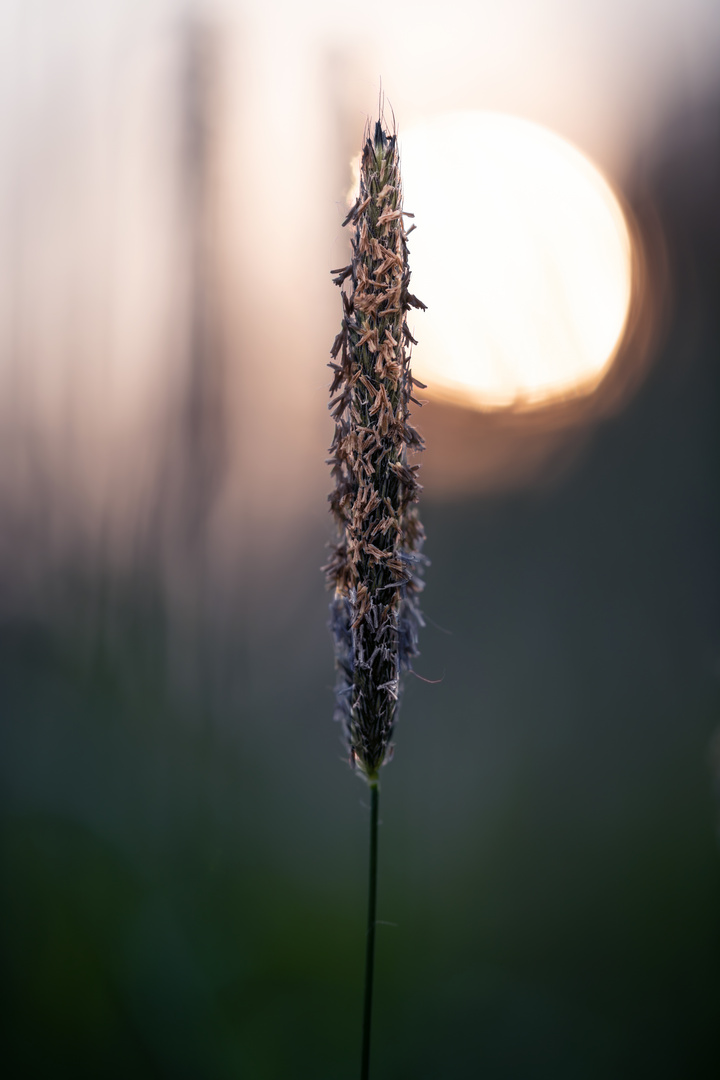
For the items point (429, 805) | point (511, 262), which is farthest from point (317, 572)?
point (511, 262)

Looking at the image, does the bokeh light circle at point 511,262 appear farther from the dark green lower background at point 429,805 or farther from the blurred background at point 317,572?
the dark green lower background at point 429,805

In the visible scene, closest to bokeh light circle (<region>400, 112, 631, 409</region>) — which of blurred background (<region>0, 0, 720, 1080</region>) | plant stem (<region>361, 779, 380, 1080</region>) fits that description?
blurred background (<region>0, 0, 720, 1080</region>)

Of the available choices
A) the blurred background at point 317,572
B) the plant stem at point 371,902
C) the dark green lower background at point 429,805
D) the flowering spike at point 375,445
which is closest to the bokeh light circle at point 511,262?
the blurred background at point 317,572

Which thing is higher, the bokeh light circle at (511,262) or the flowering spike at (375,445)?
the bokeh light circle at (511,262)

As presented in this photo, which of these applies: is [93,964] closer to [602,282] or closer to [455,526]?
[455,526]

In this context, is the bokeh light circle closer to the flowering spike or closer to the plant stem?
the flowering spike

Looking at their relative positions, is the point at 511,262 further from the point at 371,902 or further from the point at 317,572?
the point at 371,902

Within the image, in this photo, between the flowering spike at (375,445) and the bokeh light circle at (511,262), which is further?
the bokeh light circle at (511,262)
